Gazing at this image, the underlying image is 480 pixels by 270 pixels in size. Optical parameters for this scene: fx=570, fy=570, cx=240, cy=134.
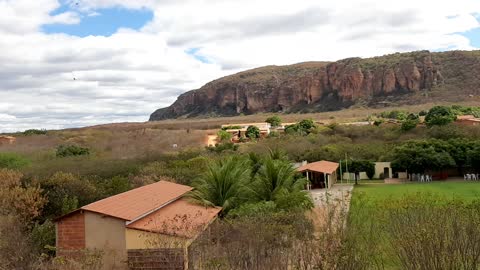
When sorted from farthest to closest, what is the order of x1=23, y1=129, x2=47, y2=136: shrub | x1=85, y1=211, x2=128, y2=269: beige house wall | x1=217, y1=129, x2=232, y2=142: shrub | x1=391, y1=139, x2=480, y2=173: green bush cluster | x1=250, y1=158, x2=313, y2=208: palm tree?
x1=23, y1=129, x2=47, y2=136: shrub → x1=217, y1=129, x2=232, y2=142: shrub → x1=391, y1=139, x2=480, y2=173: green bush cluster → x1=250, y1=158, x2=313, y2=208: palm tree → x1=85, y1=211, x2=128, y2=269: beige house wall

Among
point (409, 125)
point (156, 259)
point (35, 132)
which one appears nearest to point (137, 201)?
point (156, 259)

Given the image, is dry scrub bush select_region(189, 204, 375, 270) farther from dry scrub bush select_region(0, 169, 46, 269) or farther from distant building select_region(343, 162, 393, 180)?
distant building select_region(343, 162, 393, 180)

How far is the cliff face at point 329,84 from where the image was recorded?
11500 centimetres

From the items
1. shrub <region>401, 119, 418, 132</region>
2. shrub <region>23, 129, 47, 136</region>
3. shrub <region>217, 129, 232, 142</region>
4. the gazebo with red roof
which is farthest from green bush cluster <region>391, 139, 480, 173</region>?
shrub <region>23, 129, 47, 136</region>

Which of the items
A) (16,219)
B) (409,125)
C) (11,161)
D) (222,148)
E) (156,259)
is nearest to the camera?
(156,259)

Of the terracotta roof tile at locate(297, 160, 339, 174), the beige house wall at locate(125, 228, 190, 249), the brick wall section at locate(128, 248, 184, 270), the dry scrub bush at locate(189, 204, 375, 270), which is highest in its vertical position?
the dry scrub bush at locate(189, 204, 375, 270)

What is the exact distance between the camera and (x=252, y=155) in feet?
89.4

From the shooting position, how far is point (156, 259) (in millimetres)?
14359

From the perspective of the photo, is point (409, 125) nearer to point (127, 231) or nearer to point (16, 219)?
point (16, 219)

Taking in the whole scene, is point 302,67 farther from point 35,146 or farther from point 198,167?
point 198,167

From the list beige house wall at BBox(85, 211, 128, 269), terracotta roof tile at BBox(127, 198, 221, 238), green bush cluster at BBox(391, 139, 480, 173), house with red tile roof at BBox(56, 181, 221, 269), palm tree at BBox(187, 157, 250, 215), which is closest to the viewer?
house with red tile roof at BBox(56, 181, 221, 269)

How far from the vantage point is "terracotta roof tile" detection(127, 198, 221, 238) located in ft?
45.9

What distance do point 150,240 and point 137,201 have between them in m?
4.04

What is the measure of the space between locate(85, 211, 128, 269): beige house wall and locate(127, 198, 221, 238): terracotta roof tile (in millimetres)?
421
